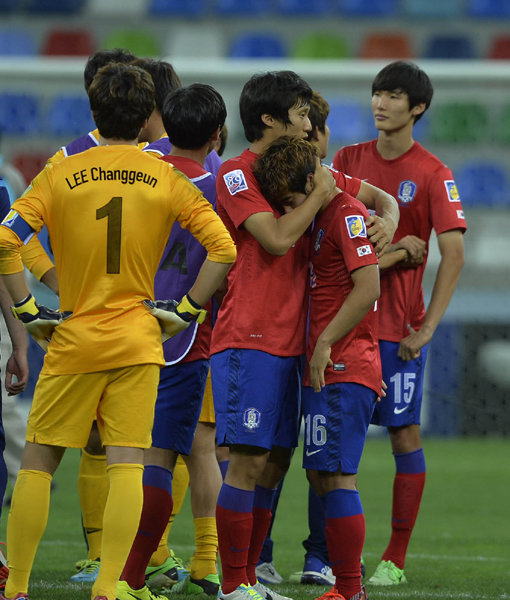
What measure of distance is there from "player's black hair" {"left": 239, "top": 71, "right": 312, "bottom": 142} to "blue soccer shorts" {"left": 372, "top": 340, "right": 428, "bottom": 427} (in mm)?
1161

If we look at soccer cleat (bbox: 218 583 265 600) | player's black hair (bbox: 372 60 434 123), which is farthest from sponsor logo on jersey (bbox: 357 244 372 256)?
player's black hair (bbox: 372 60 434 123)

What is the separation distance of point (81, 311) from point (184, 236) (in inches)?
24.2

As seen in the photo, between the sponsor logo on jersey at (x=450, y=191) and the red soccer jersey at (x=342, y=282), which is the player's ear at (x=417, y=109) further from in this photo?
the red soccer jersey at (x=342, y=282)

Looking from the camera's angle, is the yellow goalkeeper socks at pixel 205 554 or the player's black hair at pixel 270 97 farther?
the yellow goalkeeper socks at pixel 205 554

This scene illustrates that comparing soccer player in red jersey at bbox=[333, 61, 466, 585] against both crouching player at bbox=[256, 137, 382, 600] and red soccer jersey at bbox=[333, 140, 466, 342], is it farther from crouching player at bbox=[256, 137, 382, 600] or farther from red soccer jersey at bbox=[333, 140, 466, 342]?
crouching player at bbox=[256, 137, 382, 600]

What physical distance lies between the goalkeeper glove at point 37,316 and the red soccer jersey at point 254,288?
54 centimetres

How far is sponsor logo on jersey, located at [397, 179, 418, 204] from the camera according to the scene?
15.3ft

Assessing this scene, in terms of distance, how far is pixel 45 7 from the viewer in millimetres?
14875

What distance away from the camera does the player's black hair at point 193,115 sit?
3.74m

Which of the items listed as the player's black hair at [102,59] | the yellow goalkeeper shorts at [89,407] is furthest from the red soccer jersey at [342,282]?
the player's black hair at [102,59]

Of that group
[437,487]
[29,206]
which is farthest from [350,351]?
[437,487]

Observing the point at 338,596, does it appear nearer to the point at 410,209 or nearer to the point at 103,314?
the point at 103,314

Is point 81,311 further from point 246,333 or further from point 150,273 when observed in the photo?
point 246,333

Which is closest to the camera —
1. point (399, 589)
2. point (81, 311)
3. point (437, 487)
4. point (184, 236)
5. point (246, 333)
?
point (81, 311)
